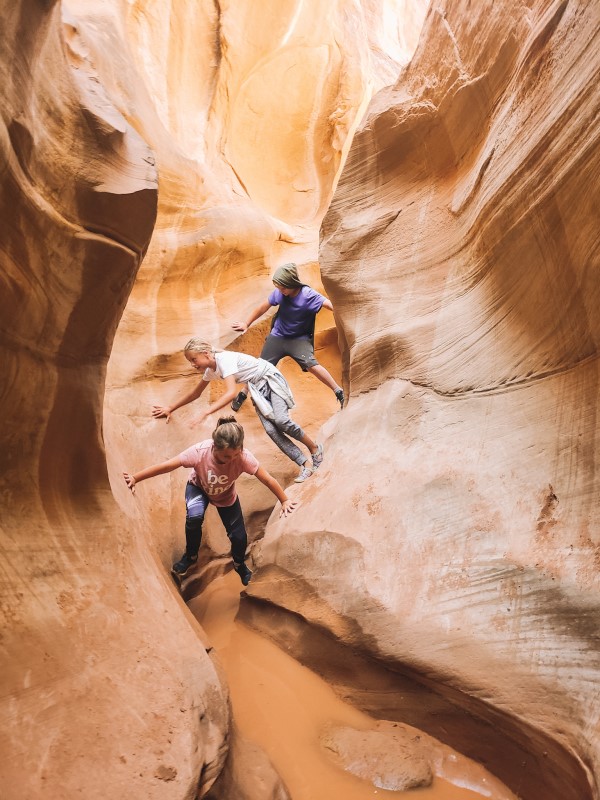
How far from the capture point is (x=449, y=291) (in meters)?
3.69

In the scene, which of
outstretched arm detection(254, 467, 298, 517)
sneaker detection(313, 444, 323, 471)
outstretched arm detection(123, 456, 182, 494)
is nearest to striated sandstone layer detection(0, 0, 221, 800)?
outstretched arm detection(123, 456, 182, 494)

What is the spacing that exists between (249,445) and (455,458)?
9.06ft

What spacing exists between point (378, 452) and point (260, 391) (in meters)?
1.37

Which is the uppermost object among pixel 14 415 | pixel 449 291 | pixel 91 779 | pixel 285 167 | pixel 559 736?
pixel 285 167

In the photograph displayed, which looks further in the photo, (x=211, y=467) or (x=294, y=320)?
(x=294, y=320)

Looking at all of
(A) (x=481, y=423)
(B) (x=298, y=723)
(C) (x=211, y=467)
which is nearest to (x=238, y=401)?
(C) (x=211, y=467)

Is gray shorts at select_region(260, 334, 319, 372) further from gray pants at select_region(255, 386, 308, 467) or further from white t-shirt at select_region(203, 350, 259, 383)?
gray pants at select_region(255, 386, 308, 467)

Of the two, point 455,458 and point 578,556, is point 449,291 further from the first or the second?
point 578,556

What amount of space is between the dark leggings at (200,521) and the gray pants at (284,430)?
2.55ft

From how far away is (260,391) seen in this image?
4.66 m

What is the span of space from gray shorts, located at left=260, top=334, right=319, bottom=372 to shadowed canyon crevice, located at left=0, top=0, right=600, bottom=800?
1.05 feet

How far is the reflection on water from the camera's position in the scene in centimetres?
248

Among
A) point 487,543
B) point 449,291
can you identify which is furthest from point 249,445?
point 487,543

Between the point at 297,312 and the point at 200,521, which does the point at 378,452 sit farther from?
the point at 297,312
